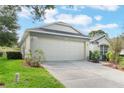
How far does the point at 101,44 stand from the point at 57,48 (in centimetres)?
679

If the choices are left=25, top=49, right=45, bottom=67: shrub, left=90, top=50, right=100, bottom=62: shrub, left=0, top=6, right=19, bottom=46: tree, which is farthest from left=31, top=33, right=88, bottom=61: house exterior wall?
left=0, top=6, right=19, bottom=46: tree

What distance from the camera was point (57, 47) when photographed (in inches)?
641

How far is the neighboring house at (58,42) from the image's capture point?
15.6m

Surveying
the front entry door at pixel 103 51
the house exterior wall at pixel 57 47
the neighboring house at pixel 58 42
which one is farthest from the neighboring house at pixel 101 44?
the house exterior wall at pixel 57 47

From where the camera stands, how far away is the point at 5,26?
70.3 feet

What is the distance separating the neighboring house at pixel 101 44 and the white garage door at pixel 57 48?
323cm

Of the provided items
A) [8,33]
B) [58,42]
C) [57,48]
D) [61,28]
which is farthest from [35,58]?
[8,33]

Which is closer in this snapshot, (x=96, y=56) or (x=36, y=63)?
(x=36, y=63)

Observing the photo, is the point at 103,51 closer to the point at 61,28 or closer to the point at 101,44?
the point at 101,44

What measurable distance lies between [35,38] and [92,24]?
20.3 feet

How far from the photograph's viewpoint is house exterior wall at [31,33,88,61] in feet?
51.0
